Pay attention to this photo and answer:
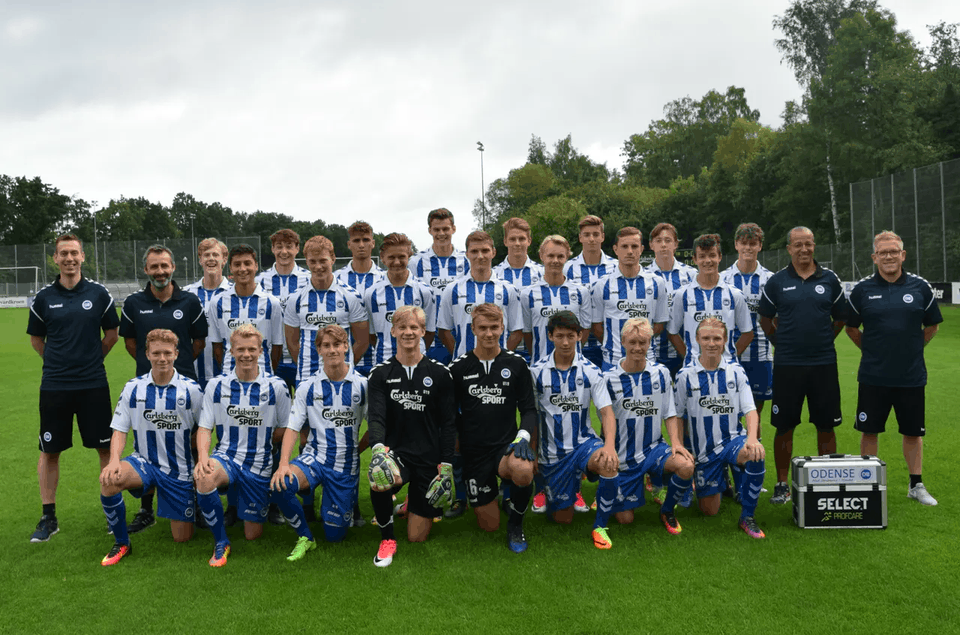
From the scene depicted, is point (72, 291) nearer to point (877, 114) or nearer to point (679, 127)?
point (877, 114)

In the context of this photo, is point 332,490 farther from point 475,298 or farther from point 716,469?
point 716,469

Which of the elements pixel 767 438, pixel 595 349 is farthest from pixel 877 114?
pixel 595 349

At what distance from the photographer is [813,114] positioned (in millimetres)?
32000

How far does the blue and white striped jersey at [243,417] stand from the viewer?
4.45 meters

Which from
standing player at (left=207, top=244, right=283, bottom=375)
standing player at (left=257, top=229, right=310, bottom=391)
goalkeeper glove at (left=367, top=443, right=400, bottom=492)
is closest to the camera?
goalkeeper glove at (left=367, top=443, right=400, bottom=492)

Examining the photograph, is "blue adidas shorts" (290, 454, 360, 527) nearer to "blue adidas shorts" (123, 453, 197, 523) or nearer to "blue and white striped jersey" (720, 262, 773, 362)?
"blue adidas shorts" (123, 453, 197, 523)

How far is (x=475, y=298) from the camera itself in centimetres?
528

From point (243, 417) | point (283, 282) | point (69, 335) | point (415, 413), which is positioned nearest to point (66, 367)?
point (69, 335)

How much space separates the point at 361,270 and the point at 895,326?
4012 mm

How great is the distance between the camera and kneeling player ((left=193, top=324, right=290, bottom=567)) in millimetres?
4352

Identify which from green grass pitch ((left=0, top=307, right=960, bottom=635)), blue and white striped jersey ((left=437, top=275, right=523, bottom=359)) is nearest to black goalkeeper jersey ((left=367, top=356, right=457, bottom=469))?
green grass pitch ((left=0, top=307, right=960, bottom=635))

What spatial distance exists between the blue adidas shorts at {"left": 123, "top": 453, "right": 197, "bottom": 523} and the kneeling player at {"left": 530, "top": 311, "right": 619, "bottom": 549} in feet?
7.50

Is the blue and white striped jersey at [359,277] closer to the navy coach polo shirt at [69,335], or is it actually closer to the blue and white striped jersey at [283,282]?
the blue and white striped jersey at [283,282]

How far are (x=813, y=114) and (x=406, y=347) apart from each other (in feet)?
109
